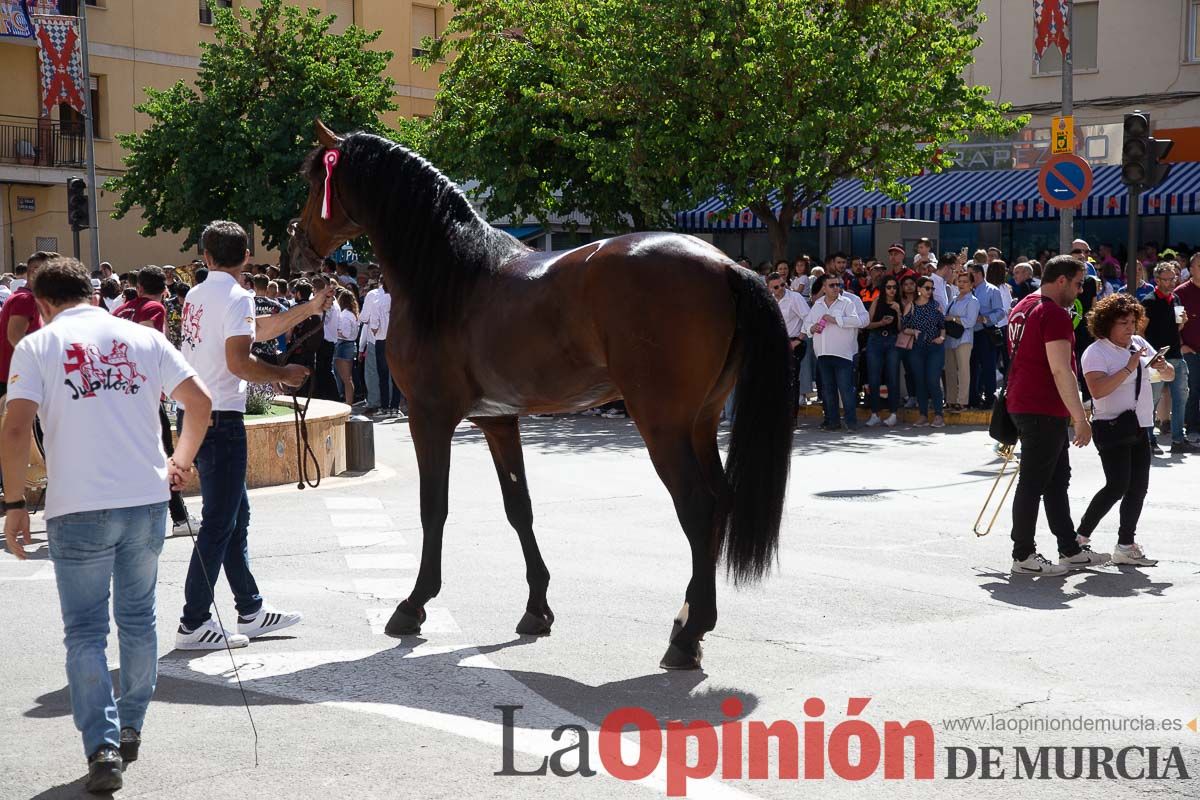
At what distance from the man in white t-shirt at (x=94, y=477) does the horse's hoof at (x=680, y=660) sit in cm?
229

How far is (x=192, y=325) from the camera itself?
266 inches

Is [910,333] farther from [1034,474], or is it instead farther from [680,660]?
[680,660]

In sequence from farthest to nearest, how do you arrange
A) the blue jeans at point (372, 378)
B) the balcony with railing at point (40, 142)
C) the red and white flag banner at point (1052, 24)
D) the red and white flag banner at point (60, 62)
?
the balcony with railing at point (40, 142) < the red and white flag banner at point (60, 62) < the blue jeans at point (372, 378) < the red and white flag banner at point (1052, 24)

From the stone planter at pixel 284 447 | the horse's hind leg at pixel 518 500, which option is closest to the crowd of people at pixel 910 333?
the stone planter at pixel 284 447

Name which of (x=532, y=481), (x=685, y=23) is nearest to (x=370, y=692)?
(x=532, y=481)

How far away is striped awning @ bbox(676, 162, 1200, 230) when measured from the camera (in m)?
26.8

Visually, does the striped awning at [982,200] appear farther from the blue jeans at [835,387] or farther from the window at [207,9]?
the window at [207,9]

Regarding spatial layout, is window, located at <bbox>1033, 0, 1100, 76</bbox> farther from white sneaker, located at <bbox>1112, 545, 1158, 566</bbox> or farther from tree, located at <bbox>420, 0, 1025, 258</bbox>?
white sneaker, located at <bbox>1112, 545, 1158, 566</bbox>

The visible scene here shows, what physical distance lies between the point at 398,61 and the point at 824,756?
43091 mm

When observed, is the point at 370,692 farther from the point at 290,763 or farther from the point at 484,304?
the point at 484,304

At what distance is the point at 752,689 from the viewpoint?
5750 mm

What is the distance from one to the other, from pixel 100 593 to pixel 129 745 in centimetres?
61

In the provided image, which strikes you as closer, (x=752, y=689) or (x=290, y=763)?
(x=290, y=763)

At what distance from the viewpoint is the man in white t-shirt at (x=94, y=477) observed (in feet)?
15.1
